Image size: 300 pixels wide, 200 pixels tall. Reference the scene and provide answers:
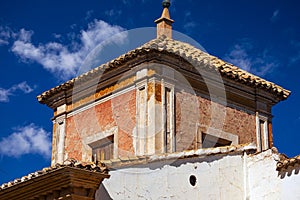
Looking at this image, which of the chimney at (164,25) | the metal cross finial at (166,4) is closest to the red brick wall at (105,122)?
the chimney at (164,25)

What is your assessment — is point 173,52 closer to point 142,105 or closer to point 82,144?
point 142,105

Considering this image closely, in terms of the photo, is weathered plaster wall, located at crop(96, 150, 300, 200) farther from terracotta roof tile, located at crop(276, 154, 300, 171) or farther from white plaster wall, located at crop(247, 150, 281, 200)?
terracotta roof tile, located at crop(276, 154, 300, 171)

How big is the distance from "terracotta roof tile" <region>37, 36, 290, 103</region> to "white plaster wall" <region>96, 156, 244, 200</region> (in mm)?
3141

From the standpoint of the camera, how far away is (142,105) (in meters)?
14.3

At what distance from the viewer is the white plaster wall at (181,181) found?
11.8m

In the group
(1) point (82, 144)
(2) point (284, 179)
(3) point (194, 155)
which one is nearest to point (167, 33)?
(1) point (82, 144)

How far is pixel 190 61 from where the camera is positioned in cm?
Result: 1459

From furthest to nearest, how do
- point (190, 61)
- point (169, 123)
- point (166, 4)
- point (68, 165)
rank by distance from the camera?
point (166, 4)
point (190, 61)
point (169, 123)
point (68, 165)

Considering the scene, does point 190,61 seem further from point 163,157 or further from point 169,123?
point 163,157

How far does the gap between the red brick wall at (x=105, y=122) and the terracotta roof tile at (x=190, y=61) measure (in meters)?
0.73

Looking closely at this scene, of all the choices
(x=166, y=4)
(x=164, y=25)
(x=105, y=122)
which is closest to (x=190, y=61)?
(x=164, y=25)

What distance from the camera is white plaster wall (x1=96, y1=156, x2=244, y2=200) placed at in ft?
38.7

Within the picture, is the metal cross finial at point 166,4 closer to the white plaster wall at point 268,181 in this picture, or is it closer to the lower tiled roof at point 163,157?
the lower tiled roof at point 163,157

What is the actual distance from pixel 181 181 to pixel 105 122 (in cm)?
371
